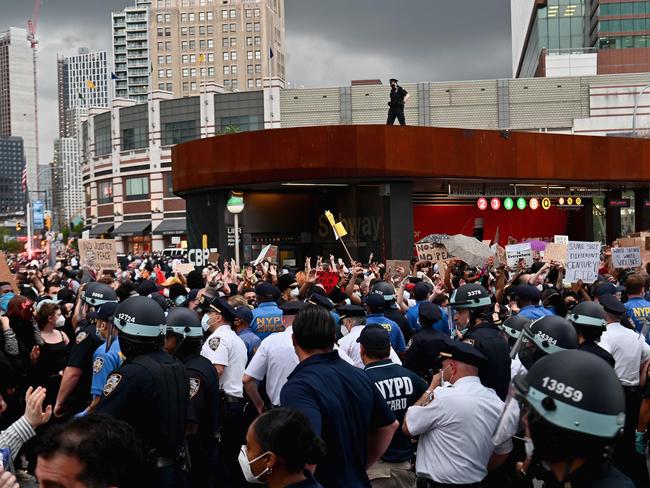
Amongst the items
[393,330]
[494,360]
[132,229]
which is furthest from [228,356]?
[132,229]

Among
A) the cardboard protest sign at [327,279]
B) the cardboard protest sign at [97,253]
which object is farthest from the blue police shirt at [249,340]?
the cardboard protest sign at [97,253]

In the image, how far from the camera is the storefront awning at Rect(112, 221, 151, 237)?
7212 cm

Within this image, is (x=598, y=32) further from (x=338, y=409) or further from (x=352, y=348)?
(x=338, y=409)

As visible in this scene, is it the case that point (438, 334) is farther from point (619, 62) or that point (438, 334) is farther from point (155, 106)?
point (619, 62)

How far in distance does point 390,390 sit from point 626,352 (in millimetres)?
2797

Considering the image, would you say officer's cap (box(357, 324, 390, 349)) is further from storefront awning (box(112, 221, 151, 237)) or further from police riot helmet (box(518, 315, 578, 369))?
storefront awning (box(112, 221, 151, 237))

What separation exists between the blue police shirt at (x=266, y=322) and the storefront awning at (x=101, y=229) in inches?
2761

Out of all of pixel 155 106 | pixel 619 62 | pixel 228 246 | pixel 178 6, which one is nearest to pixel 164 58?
pixel 178 6

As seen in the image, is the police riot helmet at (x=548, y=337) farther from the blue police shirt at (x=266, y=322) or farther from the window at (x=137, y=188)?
the window at (x=137, y=188)

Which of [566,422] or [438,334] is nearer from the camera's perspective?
[566,422]

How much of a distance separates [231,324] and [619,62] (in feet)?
310

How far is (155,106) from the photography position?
71562mm

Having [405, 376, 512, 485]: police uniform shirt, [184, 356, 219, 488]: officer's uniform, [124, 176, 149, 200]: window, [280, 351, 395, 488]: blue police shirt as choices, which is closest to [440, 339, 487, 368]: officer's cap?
[405, 376, 512, 485]: police uniform shirt

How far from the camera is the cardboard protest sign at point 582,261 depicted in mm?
12016
